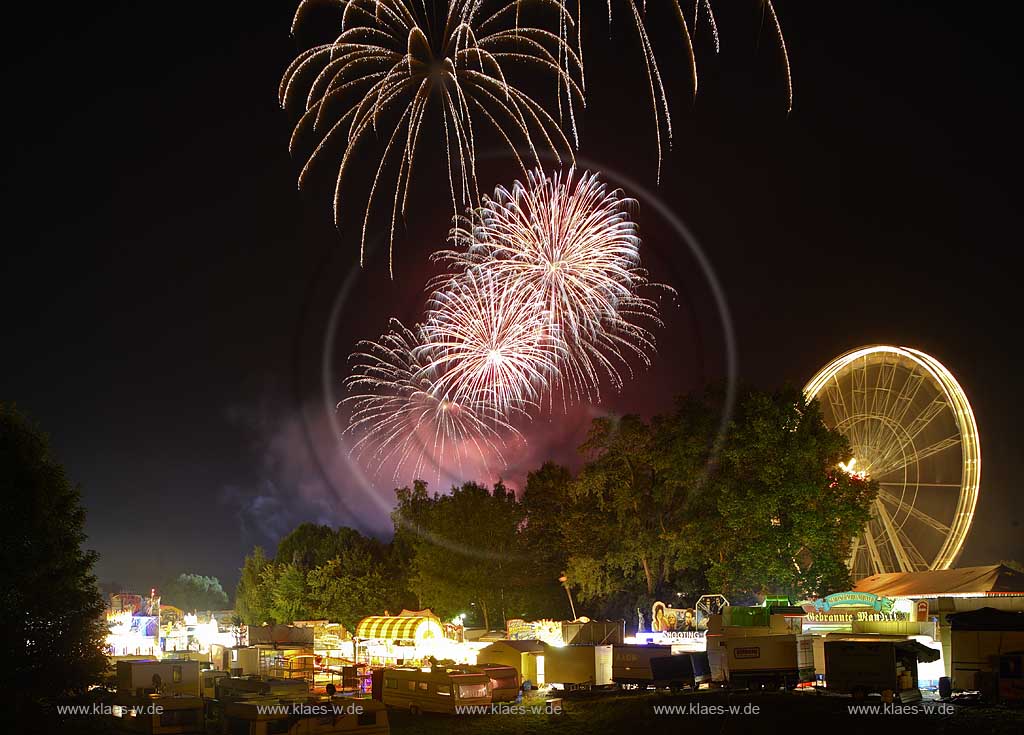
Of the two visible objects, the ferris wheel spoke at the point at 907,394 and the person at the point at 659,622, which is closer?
the ferris wheel spoke at the point at 907,394

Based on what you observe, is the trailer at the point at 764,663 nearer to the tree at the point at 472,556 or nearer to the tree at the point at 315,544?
the tree at the point at 472,556

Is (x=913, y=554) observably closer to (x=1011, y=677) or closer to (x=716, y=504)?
(x=716, y=504)

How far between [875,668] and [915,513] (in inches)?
838

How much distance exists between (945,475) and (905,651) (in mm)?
19525

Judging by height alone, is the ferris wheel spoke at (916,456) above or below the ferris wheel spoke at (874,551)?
above

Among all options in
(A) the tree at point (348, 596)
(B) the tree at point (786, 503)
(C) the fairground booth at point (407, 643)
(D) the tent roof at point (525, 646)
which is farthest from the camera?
(A) the tree at point (348, 596)

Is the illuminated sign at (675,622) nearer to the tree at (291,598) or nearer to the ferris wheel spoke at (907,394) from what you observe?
the ferris wheel spoke at (907,394)

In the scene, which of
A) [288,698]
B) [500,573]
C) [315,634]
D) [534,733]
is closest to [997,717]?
[534,733]

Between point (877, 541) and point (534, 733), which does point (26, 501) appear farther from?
point (877, 541)

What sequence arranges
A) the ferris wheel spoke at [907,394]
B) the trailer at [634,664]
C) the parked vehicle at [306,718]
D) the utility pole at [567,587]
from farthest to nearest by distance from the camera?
1. the utility pole at [567,587]
2. the ferris wheel spoke at [907,394]
3. the trailer at [634,664]
4. the parked vehicle at [306,718]

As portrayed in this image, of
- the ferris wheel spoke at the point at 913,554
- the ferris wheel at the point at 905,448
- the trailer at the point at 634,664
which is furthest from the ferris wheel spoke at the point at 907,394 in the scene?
the trailer at the point at 634,664

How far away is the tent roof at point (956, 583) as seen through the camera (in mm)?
43281

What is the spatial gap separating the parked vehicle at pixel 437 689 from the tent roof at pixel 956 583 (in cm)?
2128

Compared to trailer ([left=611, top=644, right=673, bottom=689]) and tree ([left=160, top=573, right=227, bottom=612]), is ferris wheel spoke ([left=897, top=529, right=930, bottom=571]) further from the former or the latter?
tree ([left=160, top=573, right=227, bottom=612])
